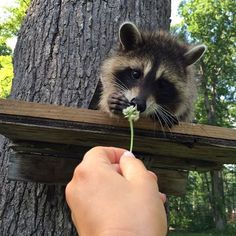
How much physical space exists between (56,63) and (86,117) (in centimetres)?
144

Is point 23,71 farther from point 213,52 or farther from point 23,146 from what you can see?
point 213,52

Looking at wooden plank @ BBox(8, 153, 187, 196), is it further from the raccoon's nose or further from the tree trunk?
the raccoon's nose

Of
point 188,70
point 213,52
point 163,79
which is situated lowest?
point 163,79

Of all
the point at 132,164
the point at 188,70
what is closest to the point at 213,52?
the point at 188,70

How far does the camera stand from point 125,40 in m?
3.87

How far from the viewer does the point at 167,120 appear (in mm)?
2867

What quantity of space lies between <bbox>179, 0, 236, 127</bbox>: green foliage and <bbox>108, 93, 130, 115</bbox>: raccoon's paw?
25.9 meters

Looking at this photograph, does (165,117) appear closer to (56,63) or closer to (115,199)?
(56,63)

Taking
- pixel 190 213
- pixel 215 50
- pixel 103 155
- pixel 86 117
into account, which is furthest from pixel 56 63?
pixel 190 213

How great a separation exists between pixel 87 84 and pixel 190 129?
1.37 metres

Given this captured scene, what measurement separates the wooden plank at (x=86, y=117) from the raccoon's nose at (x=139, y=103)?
258mm

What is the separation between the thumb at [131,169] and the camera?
4.40 ft

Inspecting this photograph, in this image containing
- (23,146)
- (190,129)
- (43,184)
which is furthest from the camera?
(43,184)

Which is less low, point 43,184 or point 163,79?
point 163,79
